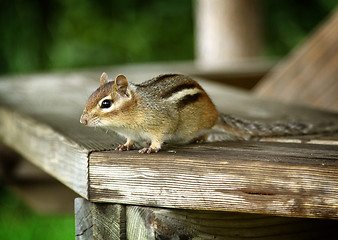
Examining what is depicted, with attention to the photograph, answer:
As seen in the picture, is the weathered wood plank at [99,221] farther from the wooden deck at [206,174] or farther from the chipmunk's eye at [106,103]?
the chipmunk's eye at [106,103]

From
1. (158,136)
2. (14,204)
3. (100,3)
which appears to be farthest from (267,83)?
(100,3)

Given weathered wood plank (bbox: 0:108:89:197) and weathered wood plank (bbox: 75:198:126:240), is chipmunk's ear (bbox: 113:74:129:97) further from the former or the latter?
weathered wood plank (bbox: 75:198:126:240)

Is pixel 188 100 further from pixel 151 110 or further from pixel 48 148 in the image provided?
pixel 48 148

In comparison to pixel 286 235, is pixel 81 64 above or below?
above

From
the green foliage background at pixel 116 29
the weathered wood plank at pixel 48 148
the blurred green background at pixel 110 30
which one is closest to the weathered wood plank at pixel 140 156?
the weathered wood plank at pixel 48 148

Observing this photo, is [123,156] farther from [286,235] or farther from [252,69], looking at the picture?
[252,69]

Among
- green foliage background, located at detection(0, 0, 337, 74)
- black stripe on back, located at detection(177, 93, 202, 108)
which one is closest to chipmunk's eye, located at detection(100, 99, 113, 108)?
black stripe on back, located at detection(177, 93, 202, 108)
